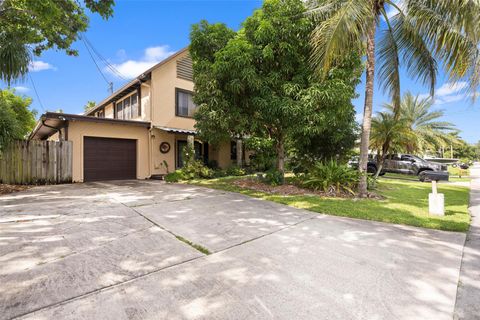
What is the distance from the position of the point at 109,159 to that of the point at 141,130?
223 cm

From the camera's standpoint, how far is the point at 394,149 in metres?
11.1

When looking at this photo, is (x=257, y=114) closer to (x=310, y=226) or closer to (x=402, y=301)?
(x=310, y=226)

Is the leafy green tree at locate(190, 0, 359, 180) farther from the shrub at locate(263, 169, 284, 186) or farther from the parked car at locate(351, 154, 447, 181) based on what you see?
the parked car at locate(351, 154, 447, 181)

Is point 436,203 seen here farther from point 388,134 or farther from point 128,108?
point 128,108

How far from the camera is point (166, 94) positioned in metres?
13.2

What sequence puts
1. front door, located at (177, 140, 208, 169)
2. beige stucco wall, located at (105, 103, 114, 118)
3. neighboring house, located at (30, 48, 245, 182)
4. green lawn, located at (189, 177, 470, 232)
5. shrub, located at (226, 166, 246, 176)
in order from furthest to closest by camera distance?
beige stucco wall, located at (105, 103, 114, 118) → front door, located at (177, 140, 208, 169) → shrub, located at (226, 166, 246, 176) → neighboring house, located at (30, 48, 245, 182) → green lawn, located at (189, 177, 470, 232)

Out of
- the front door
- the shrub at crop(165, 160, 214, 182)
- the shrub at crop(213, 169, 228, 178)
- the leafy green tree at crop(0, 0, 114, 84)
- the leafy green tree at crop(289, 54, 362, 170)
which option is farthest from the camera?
the front door

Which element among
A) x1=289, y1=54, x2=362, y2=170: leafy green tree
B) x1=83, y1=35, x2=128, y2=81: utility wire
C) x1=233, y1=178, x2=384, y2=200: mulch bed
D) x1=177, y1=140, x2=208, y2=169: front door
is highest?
x1=83, y1=35, x2=128, y2=81: utility wire

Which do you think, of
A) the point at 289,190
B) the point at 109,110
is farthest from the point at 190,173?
the point at 109,110

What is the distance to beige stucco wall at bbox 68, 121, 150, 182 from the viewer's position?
35.0 ft

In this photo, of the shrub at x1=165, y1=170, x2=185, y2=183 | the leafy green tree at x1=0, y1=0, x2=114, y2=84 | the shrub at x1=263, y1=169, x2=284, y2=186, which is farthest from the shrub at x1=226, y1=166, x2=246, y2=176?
the leafy green tree at x1=0, y1=0, x2=114, y2=84

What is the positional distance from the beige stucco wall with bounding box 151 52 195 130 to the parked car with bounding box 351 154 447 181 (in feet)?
43.8

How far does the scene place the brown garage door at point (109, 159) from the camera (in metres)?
11.1

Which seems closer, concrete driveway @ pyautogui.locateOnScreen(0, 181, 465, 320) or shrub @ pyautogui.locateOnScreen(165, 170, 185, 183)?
concrete driveway @ pyautogui.locateOnScreen(0, 181, 465, 320)
